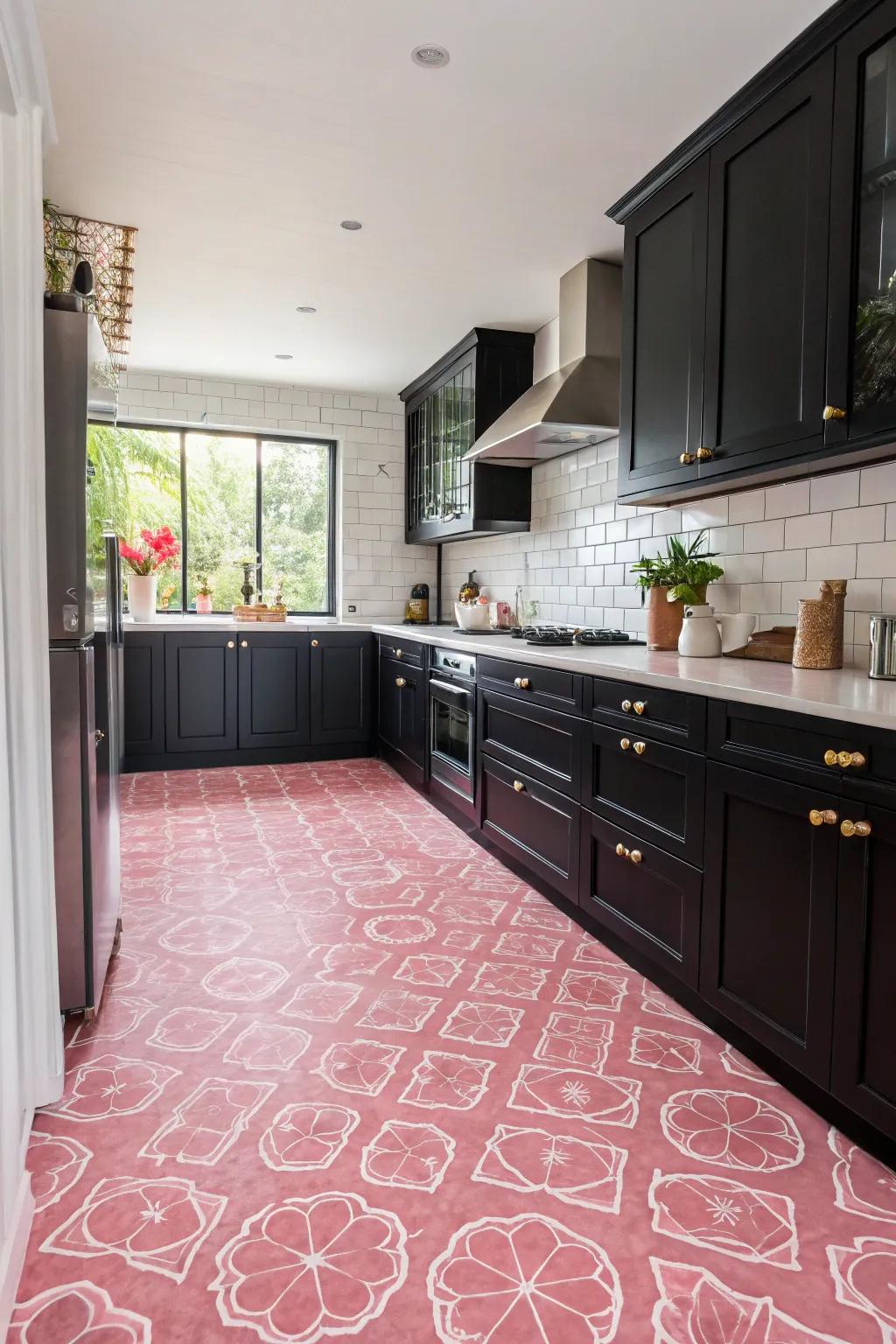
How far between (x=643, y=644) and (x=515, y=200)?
1.75m

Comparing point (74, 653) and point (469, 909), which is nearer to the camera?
point (74, 653)

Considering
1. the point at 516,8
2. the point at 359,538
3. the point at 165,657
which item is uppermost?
the point at 516,8

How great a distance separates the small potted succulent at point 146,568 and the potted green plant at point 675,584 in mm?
3356

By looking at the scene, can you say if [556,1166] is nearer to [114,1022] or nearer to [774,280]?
[114,1022]

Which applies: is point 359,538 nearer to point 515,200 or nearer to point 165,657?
point 165,657

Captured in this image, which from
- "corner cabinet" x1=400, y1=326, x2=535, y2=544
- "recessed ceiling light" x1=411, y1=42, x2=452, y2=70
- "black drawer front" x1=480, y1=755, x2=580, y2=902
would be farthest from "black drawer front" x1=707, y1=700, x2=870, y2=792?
"corner cabinet" x1=400, y1=326, x2=535, y2=544

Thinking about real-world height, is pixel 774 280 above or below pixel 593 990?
above

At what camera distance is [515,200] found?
9.77 feet

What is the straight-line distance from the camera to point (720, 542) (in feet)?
9.70

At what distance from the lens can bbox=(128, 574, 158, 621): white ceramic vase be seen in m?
5.14

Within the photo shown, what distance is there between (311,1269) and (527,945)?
4.43 ft

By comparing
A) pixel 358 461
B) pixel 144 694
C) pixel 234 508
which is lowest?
pixel 144 694

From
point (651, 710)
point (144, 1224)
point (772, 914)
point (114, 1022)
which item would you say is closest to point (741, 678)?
point (651, 710)

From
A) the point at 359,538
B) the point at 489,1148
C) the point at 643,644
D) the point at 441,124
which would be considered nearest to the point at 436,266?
the point at 441,124
